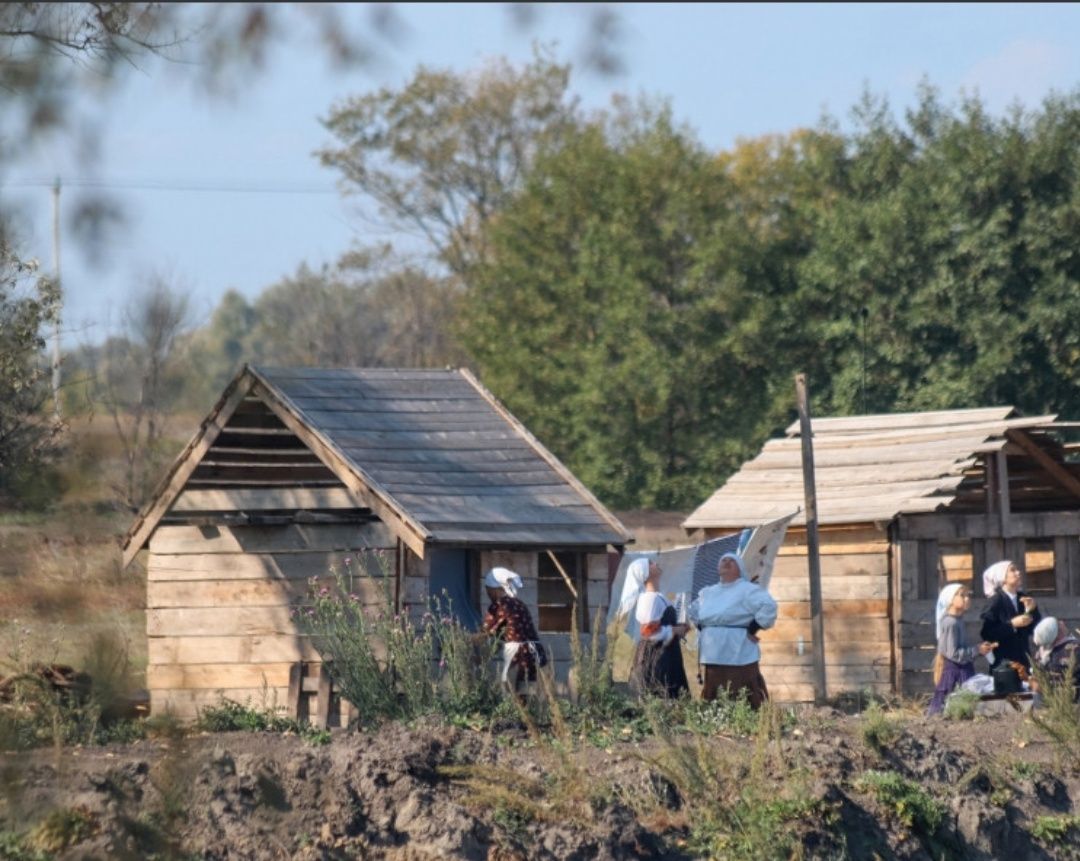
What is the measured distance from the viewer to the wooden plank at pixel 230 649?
14312 millimetres

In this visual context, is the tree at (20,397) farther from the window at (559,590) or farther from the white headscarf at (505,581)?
the window at (559,590)

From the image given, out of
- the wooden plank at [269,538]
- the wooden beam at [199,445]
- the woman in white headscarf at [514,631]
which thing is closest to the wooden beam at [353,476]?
the wooden beam at [199,445]

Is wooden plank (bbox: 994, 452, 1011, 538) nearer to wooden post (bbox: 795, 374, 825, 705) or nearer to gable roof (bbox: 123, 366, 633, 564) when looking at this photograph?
wooden post (bbox: 795, 374, 825, 705)

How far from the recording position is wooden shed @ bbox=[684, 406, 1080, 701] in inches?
693

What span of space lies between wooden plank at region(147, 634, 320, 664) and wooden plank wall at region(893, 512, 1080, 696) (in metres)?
6.37

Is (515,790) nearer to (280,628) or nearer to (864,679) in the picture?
(280,628)

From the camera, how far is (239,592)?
1459 centimetres

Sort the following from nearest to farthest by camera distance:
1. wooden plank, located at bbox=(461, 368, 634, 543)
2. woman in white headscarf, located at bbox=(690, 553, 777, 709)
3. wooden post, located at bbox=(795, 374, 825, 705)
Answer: woman in white headscarf, located at bbox=(690, 553, 777, 709), wooden plank, located at bbox=(461, 368, 634, 543), wooden post, located at bbox=(795, 374, 825, 705)

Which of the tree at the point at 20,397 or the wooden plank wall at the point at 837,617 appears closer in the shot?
the tree at the point at 20,397

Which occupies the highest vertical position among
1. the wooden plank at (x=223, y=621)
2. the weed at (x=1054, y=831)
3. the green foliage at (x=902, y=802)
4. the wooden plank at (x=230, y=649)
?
the wooden plank at (x=223, y=621)

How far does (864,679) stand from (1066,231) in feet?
45.7

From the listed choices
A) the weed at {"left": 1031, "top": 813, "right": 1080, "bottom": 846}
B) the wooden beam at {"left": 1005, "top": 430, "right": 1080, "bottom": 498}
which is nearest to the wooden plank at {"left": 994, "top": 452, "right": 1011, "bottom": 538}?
the wooden beam at {"left": 1005, "top": 430, "right": 1080, "bottom": 498}

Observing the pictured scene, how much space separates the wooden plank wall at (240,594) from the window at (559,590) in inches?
71.6

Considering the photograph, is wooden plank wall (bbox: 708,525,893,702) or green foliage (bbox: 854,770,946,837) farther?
wooden plank wall (bbox: 708,525,893,702)
